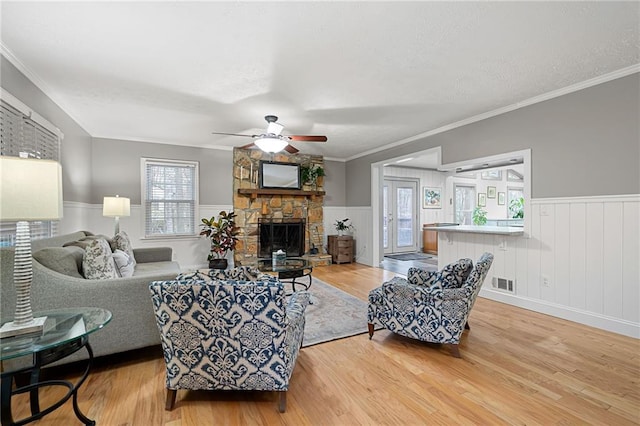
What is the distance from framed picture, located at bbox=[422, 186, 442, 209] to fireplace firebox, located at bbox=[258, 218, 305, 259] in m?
4.08

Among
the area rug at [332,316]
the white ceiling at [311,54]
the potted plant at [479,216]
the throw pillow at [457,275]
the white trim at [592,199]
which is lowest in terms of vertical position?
the area rug at [332,316]

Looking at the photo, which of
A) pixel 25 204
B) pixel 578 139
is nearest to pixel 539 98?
pixel 578 139

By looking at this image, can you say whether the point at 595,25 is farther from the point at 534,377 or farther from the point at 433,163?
the point at 433,163

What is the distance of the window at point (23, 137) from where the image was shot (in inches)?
90.8

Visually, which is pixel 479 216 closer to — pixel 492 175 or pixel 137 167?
pixel 492 175

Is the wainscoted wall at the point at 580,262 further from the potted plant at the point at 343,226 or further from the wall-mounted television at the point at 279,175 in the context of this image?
the wall-mounted television at the point at 279,175

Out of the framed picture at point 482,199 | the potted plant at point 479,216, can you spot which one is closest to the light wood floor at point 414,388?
the potted plant at point 479,216

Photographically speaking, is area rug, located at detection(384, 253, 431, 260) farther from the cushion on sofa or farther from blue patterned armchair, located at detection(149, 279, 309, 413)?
the cushion on sofa

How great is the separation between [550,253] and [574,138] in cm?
129

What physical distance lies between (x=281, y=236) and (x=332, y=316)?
3.22 metres

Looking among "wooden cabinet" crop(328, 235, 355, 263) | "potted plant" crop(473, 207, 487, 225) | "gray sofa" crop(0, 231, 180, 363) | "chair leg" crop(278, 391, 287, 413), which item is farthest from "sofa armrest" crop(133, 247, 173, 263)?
"potted plant" crop(473, 207, 487, 225)

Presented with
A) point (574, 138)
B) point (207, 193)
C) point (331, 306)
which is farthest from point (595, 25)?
point (207, 193)

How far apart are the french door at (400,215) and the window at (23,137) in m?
6.74

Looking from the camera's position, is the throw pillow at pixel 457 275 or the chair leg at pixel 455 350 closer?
the chair leg at pixel 455 350
